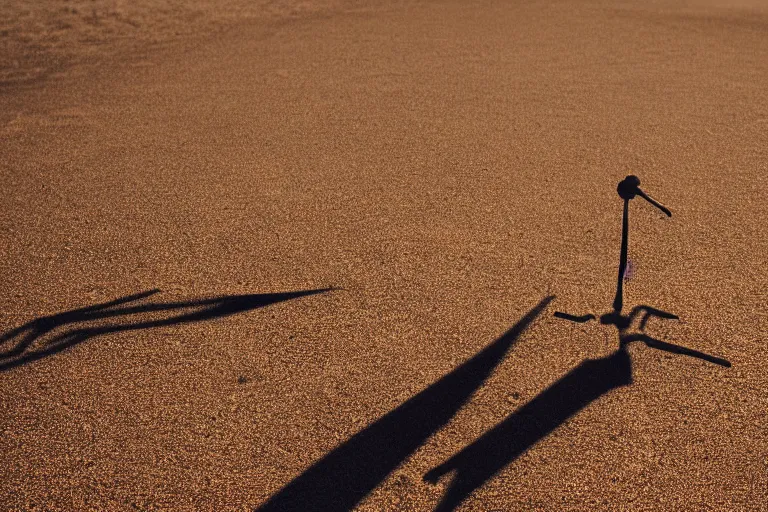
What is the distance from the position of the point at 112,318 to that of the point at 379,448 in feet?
7.51

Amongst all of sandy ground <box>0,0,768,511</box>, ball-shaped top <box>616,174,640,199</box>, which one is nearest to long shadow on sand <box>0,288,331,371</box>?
sandy ground <box>0,0,768,511</box>

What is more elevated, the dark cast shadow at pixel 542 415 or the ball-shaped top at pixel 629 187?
the ball-shaped top at pixel 629 187

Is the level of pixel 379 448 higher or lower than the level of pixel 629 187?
lower

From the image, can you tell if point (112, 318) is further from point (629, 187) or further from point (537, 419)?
point (629, 187)

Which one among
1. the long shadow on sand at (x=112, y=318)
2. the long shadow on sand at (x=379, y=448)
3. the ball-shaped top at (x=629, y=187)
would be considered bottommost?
the long shadow on sand at (x=379, y=448)

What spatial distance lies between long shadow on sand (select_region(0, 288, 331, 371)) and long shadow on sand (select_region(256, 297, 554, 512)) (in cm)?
138

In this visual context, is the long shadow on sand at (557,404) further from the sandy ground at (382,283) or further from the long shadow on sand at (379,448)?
the long shadow on sand at (379,448)

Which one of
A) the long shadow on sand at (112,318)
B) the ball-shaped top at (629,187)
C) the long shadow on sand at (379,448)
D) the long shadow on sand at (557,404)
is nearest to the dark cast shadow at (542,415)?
the long shadow on sand at (557,404)

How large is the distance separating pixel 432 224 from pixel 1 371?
3.37 metres

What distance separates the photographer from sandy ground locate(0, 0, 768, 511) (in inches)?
151

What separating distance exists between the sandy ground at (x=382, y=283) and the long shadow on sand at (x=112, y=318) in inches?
1.0

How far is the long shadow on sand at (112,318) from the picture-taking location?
4836mm

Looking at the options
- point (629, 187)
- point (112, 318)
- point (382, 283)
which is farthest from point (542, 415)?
point (112, 318)

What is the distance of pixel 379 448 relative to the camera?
392cm
